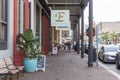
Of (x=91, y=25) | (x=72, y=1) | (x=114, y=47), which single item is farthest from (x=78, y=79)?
(x=72, y=1)

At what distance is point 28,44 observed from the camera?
16.8m

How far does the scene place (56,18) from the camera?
27.7 metres

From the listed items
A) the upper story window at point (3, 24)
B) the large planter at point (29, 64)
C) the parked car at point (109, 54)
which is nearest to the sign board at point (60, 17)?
the parked car at point (109, 54)

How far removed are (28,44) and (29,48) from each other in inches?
7.7

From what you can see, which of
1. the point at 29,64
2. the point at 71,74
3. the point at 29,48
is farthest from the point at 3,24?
the point at 71,74

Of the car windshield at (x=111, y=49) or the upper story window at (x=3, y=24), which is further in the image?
the car windshield at (x=111, y=49)

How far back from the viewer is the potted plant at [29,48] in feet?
54.5

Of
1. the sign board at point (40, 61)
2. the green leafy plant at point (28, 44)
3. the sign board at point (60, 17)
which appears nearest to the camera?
the green leafy plant at point (28, 44)

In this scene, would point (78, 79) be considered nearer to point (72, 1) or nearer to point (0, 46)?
point (0, 46)

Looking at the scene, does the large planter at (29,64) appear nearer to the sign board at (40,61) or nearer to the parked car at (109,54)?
the sign board at (40,61)

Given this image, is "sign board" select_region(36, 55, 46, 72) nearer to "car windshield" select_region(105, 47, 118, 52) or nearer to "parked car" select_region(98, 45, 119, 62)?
"parked car" select_region(98, 45, 119, 62)

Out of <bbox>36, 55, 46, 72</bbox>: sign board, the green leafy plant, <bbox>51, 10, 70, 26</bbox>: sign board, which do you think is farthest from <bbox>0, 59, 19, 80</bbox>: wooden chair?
<bbox>51, 10, 70, 26</bbox>: sign board

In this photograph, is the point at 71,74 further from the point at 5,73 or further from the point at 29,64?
the point at 5,73

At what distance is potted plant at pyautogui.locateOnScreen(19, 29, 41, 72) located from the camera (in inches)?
655
